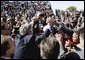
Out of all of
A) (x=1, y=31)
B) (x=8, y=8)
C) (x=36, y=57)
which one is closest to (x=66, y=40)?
(x=36, y=57)

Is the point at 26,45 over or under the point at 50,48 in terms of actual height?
under

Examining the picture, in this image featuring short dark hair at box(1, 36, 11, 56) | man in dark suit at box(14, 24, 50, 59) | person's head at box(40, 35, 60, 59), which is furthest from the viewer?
man in dark suit at box(14, 24, 50, 59)

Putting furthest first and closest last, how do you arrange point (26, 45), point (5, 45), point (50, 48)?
point (26, 45) < point (5, 45) < point (50, 48)

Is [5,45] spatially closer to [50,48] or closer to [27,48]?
[50,48]

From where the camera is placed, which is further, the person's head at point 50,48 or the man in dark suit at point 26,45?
the man in dark suit at point 26,45

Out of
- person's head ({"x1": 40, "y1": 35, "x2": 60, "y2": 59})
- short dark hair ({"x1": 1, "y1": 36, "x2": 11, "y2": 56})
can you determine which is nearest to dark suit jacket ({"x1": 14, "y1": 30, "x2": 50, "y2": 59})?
short dark hair ({"x1": 1, "y1": 36, "x2": 11, "y2": 56})

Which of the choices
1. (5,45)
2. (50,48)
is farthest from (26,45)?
(50,48)

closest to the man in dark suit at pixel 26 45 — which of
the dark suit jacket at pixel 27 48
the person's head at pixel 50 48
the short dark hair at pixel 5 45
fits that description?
the dark suit jacket at pixel 27 48

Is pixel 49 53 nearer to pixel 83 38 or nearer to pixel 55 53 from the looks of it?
pixel 55 53

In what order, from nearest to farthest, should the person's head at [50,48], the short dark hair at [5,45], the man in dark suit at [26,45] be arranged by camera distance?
the person's head at [50,48]
the short dark hair at [5,45]
the man in dark suit at [26,45]

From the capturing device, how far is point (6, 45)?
3.87 m

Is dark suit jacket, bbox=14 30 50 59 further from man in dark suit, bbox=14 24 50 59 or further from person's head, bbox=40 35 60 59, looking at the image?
person's head, bbox=40 35 60 59

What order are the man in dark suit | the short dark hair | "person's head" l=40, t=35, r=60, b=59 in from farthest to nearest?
the man in dark suit < the short dark hair < "person's head" l=40, t=35, r=60, b=59

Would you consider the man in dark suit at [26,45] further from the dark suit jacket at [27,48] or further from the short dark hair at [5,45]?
the short dark hair at [5,45]
